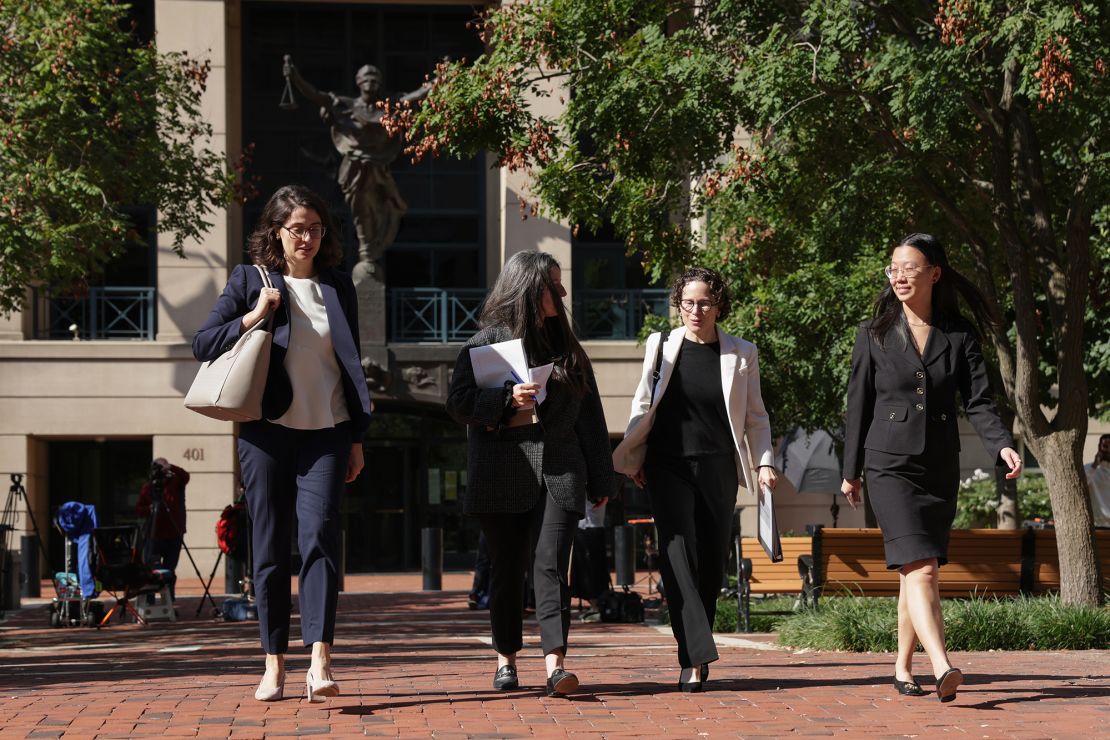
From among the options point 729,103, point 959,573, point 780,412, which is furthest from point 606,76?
point 780,412

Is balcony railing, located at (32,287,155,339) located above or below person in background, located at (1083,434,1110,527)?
above

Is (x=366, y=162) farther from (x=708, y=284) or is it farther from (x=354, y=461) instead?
(x=354, y=461)

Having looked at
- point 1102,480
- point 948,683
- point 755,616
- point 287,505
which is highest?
point 287,505

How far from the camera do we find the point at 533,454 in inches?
265

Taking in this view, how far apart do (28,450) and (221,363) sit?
22101 millimetres

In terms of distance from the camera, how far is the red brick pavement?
19.5ft

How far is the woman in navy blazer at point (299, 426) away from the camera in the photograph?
6234 mm

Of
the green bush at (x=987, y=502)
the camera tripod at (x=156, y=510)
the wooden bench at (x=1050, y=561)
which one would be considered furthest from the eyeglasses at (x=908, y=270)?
the green bush at (x=987, y=502)

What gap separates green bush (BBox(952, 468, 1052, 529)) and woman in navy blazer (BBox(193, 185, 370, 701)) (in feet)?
69.0

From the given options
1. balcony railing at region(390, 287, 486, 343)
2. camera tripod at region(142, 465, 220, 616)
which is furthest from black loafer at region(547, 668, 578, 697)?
balcony railing at region(390, 287, 486, 343)

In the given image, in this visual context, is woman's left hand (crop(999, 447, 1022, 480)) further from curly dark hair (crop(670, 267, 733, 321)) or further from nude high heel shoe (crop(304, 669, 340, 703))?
nude high heel shoe (crop(304, 669, 340, 703))

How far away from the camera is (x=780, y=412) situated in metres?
22.2

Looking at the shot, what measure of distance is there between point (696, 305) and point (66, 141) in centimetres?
1024

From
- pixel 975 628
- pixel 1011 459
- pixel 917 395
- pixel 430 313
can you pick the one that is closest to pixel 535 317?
pixel 917 395
